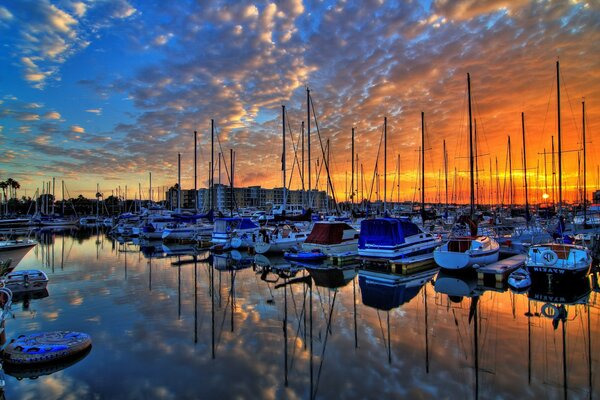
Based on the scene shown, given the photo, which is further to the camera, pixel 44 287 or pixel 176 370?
pixel 44 287

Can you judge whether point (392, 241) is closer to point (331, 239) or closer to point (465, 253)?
point (465, 253)

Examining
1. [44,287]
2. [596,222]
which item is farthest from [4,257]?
[596,222]

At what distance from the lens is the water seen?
7.36 m

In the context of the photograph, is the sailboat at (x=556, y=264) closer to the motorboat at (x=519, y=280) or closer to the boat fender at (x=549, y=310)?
the motorboat at (x=519, y=280)

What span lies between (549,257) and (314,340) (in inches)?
491

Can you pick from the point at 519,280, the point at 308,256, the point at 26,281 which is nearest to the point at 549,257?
the point at 519,280

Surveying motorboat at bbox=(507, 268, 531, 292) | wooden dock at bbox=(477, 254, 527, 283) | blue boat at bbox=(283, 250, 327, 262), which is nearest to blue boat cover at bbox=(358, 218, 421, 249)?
blue boat at bbox=(283, 250, 327, 262)

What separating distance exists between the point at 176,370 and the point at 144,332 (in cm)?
317

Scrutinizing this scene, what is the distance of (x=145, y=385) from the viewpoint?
7.41 metres

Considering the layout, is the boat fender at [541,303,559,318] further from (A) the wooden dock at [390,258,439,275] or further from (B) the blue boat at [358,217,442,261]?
(B) the blue boat at [358,217,442,261]

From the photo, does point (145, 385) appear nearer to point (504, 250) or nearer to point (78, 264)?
point (78, 264)

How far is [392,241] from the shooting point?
2138 centimetres

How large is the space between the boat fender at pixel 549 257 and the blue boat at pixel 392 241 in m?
6.82

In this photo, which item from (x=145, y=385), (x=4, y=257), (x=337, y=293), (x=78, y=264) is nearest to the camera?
(x=145, y=385)
